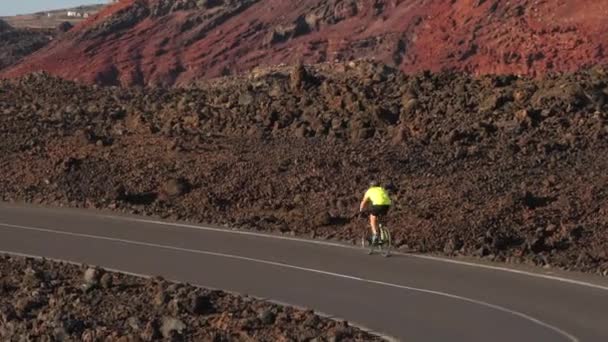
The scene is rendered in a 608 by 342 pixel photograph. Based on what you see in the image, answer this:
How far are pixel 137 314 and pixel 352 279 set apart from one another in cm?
382

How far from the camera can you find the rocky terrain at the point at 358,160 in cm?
2267

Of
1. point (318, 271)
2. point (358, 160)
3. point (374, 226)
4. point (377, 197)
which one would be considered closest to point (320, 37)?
point (358, 160)

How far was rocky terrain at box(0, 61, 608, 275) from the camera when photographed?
74.4ft

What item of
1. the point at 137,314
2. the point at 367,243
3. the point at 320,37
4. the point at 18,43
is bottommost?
the point at 18,43

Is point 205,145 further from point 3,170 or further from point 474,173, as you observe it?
point 474,173

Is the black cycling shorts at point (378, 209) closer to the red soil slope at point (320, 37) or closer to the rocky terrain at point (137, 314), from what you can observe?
the rocky terrain at point (137, 314)

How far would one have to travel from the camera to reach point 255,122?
3288cm

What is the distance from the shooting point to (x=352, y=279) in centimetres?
1806

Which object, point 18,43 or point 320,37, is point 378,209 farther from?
point 18,43

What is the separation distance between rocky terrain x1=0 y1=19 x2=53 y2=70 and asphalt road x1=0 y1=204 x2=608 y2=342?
47781 millimetres

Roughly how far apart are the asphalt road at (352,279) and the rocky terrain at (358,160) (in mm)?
1649

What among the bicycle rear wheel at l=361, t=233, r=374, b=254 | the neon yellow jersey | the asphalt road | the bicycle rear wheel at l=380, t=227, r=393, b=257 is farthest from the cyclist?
the asphalt road

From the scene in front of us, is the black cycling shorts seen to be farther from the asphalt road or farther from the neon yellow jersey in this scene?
the asphalt road

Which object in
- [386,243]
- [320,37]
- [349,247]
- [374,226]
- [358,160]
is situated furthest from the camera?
[320,37]
